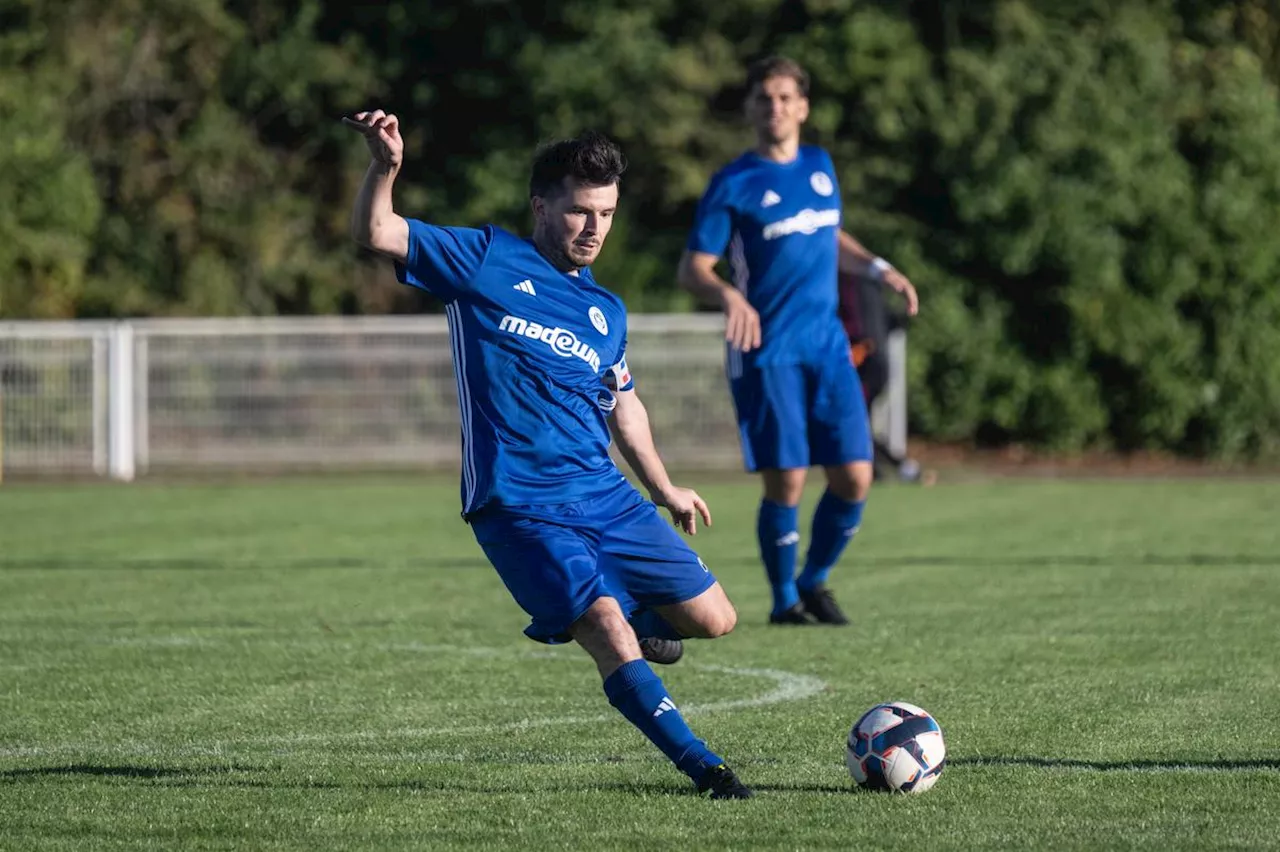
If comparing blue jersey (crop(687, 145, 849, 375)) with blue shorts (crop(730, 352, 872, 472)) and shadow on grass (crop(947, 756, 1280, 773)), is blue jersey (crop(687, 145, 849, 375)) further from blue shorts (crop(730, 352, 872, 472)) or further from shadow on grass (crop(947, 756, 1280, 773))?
shadow on grass (crop(947, 756, 1280, 773))

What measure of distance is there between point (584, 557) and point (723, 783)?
686mm

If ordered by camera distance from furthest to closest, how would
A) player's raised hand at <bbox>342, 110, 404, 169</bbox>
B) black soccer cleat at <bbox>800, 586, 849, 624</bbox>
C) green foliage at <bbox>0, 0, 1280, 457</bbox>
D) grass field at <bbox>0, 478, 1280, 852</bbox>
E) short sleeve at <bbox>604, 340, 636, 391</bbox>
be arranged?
green foliage at <bbox>0, 0, 1280, 457</bbox>
black soccer cleat at <bbox>800, 586, 849, 624</bbox>
short sleeve at <bbox>604, 340, 636, 391</bbox>
player's raised hand at <bbox>342, 110, 404, 169</bbox>
grass field at <bbox>0, 478, 1280, 852</bbox>

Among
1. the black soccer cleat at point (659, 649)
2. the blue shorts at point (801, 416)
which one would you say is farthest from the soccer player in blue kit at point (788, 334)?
the black soccer cleat at point (659, 649)

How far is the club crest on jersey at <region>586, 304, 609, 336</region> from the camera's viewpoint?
5527 mm

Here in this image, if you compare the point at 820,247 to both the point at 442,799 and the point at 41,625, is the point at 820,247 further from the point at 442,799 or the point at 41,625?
the point at 442,799

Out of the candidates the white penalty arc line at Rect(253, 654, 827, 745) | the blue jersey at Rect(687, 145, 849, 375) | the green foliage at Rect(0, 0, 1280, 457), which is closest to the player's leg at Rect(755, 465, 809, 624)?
the blue jersey at Rect(687, 145, 849, 375)

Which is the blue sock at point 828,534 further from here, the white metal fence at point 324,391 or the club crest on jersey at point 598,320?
the white metal fence at point 324,391

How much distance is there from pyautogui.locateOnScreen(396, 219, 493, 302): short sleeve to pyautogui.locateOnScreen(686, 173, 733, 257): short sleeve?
11.3 feet

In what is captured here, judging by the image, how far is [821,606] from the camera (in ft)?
29.2

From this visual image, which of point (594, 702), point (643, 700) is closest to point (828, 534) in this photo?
point (594, 702)

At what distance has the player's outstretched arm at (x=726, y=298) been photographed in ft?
24.3

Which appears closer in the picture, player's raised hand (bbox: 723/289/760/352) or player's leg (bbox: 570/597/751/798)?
player's leg (bbox: 570/597/751/798)

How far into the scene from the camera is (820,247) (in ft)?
29.2

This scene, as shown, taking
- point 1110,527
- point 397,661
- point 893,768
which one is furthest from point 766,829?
point 1110,527
